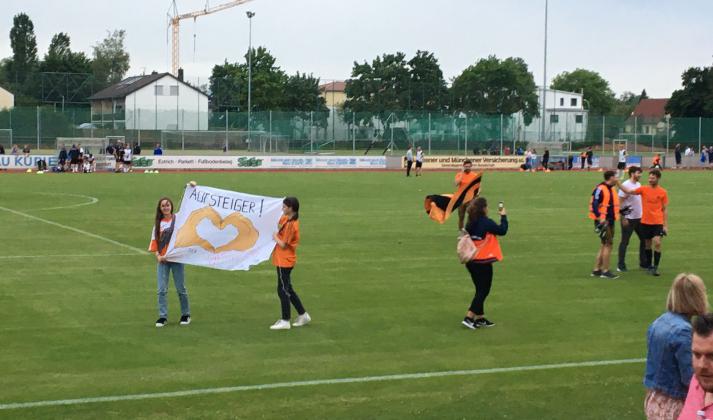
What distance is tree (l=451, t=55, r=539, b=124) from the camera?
395 feet

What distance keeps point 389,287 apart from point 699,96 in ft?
330

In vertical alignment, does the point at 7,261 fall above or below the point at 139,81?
below

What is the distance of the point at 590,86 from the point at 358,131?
128m

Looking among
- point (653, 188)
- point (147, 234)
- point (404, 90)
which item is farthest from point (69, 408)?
point (404, 90)

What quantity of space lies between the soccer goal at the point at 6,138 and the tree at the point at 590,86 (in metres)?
140

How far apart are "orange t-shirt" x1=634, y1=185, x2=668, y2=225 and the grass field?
3.34ft

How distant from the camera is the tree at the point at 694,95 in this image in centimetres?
10731

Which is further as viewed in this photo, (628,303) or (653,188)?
(653,188)

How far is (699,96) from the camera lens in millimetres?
108812

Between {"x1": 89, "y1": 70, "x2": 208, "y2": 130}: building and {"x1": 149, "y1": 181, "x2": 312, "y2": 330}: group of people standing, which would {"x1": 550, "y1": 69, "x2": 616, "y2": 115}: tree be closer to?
{"x1": 89, "y1": 70, "x2": 208, "y2": 130}: building

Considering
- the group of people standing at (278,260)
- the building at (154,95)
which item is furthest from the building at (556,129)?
the group of people standing at (278,260)

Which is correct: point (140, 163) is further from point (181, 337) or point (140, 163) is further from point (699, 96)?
point (699, 96)

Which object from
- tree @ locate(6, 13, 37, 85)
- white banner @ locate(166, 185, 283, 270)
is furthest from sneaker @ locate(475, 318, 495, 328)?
tree @ locate(6, 13, 37, 85)

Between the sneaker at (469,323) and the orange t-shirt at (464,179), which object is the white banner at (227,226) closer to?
the sneaker at (469,323)
